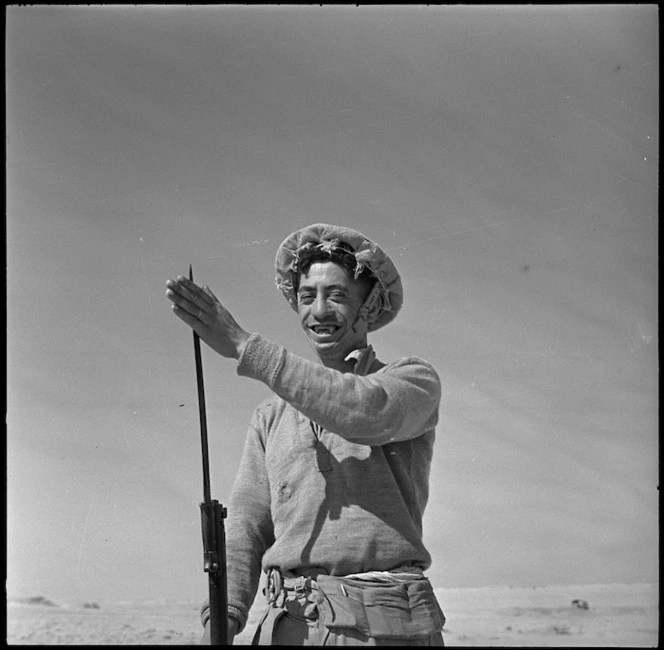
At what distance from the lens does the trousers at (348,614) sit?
263 centimetres

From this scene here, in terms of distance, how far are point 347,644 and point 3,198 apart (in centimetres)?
238

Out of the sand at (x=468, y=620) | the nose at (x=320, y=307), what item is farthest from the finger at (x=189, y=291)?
the sand at (x=468, y=620)

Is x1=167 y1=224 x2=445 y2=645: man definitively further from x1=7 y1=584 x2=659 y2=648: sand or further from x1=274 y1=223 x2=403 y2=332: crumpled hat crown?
x1=7 y1=584 x2=659 y2=648: sand

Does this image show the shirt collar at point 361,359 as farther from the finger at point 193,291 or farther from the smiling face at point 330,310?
the finger at point 193,291

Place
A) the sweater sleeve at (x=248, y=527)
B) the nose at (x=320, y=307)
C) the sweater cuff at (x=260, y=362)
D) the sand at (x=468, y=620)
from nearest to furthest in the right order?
the sweater cuff at (x=260, y=362)
the sweater sleeve at (x=248, y=527)
the nose at (x=320, y=307)
the sand at (x=468, y=620)

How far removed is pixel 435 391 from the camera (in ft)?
9.43

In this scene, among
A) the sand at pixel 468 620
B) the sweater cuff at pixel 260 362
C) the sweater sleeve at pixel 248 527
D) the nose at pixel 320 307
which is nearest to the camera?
the sweater cuff at pixel 260 362

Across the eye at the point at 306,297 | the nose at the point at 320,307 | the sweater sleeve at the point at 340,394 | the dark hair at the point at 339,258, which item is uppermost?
the dark hair at the point at 339,258

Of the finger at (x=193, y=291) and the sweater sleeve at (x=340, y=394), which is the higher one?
the finger at (x=193, y=291)

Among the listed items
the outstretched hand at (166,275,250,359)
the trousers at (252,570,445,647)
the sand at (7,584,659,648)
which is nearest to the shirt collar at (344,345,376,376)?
the outstretched hand at (166,275,250,359)

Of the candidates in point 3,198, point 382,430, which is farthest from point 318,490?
point 3,198

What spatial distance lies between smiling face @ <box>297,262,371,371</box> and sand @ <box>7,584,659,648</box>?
8.73ft

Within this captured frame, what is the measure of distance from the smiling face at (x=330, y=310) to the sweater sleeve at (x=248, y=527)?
348 mm

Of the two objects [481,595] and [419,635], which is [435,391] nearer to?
[419,635]
